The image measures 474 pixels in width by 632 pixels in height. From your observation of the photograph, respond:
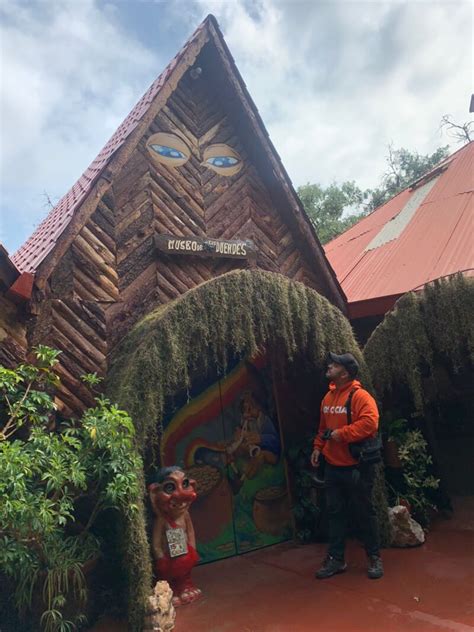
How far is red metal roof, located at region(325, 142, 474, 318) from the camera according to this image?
264 inches

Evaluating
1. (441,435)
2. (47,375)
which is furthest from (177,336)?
(441,435)

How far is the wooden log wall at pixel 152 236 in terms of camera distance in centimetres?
484

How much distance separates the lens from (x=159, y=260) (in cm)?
555

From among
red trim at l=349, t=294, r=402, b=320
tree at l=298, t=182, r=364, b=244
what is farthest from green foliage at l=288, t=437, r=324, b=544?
tree at l=298, t=182, r=364, b=244

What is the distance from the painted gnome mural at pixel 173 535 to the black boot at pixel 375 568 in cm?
163

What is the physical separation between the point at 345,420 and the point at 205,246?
96.9 inches

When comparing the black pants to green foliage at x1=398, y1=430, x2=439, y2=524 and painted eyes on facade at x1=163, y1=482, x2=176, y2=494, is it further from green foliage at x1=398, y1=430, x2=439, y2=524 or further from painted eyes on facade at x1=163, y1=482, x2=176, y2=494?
painted eyes on facade at x1=163, y1=482, x2=176, y2=494

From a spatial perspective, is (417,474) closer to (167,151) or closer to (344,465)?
(344,465)

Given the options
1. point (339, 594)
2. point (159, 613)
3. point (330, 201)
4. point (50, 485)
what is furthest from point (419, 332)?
point (330, 201)

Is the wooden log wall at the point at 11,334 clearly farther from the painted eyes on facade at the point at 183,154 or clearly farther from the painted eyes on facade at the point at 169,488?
the painted eyes on facade at the point at 183,154

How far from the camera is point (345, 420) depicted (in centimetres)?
486

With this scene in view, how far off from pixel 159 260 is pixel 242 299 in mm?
1163

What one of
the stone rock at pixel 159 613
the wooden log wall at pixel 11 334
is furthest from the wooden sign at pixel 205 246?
Result: the stone rock at pixel 159 613

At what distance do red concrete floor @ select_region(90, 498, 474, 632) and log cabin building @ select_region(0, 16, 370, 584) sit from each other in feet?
2.30
